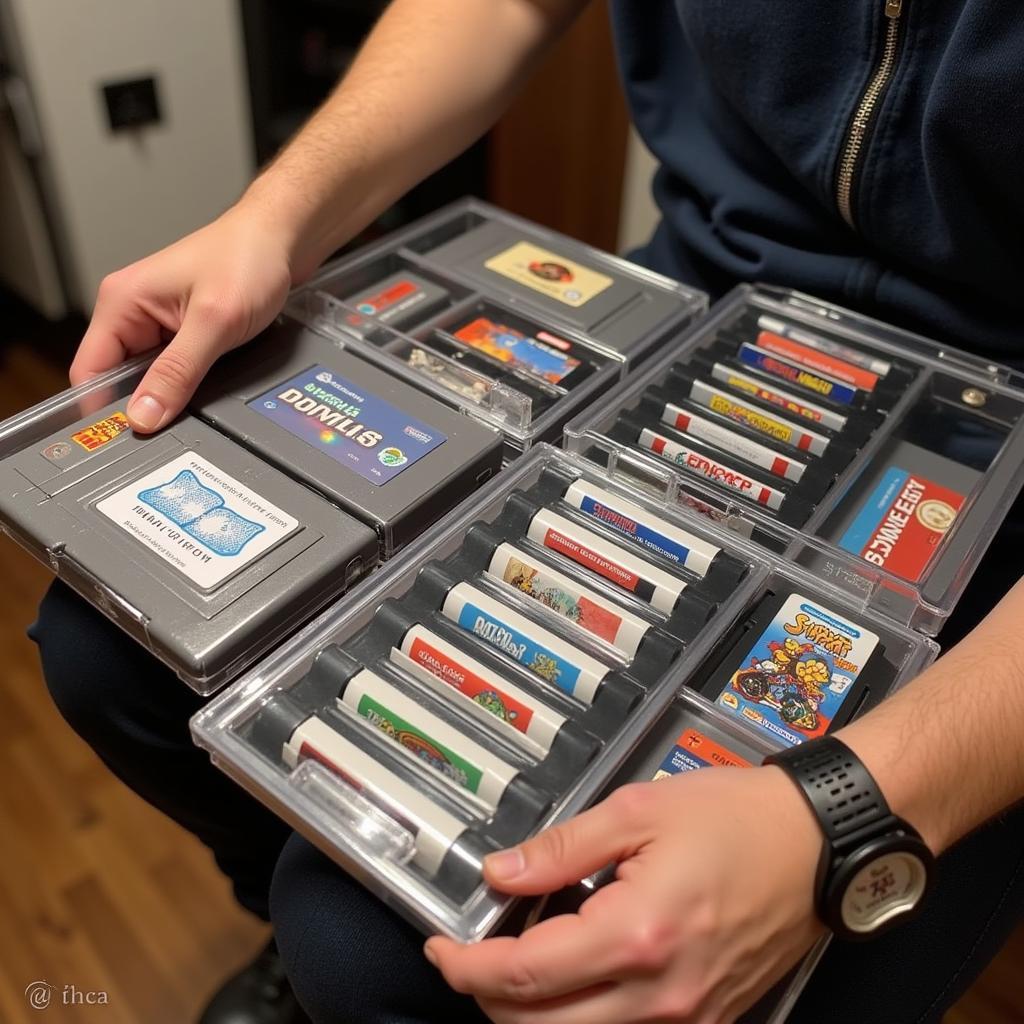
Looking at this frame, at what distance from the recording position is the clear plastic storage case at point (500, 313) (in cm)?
75

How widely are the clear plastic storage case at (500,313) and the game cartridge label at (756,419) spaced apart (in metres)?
0.08

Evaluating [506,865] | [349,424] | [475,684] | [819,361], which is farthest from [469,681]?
[819,361]

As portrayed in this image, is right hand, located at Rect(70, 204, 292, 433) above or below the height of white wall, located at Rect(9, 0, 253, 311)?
above

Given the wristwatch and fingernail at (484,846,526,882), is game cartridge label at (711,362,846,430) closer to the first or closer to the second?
the wristwatch

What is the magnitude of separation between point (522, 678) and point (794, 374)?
0.39 metres

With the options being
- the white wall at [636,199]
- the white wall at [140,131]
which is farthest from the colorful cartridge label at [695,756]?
the white wall at [140,131]

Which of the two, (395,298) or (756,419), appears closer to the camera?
(756,419)

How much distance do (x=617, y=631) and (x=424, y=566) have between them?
13 centimetres

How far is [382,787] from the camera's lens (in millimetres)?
489

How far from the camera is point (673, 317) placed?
2.77ft

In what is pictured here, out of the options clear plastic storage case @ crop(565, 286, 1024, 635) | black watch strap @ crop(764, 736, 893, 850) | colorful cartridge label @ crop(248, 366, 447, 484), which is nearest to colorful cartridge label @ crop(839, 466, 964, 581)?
clear plastic storage case @ crop(565, 286, 1024, 635)

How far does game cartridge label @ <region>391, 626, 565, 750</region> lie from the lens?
0.53 metres

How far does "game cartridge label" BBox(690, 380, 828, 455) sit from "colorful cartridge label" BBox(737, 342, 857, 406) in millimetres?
66

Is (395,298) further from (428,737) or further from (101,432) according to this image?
(428,737)
